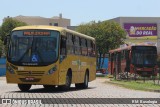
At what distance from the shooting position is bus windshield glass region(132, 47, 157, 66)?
150 ft

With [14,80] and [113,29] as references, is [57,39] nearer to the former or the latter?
[14,80]

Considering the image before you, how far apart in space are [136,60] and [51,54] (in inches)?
938

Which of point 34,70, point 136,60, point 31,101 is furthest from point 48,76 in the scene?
point 136,60

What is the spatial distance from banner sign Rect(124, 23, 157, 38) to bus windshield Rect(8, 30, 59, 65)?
7574 centimetres

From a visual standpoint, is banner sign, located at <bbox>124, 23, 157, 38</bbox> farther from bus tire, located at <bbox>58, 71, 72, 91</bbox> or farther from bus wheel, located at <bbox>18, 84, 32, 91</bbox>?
bus wheel, located at <bbox>18, 84, 32, 91</bbox>

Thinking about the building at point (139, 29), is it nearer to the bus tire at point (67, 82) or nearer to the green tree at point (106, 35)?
the green tree at point (106, 35)

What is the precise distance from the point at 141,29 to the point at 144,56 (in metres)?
53.8

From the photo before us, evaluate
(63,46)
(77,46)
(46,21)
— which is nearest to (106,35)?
(77,46)

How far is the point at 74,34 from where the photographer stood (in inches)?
1060

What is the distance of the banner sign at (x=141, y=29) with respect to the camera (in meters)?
98.7

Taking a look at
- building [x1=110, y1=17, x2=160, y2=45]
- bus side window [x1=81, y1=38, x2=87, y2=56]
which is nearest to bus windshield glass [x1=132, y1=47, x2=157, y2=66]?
bus side window [x1=81, y1=38, x2=87, y2=56]

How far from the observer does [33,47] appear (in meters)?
23.6

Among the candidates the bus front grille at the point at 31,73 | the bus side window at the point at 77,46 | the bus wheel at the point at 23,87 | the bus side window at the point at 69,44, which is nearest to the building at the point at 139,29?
the bus side window at the point at 77,46

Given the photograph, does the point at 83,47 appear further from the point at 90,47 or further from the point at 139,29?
the point at 139,29
